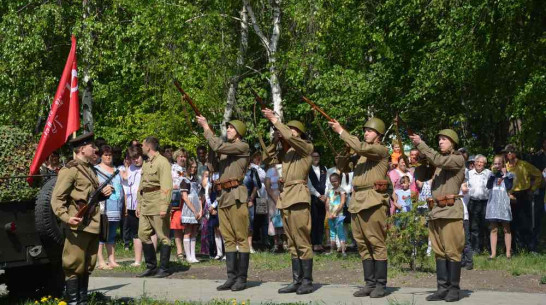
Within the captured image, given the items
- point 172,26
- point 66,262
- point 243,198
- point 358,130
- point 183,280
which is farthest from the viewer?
point 358,130

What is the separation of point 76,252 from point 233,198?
268 centimetres

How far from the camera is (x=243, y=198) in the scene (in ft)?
39.5

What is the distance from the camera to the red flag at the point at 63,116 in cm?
1132

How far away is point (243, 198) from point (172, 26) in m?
12.9

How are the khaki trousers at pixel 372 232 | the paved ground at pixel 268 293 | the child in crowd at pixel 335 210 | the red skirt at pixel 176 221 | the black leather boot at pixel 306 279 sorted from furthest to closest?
the child in crowd at pixel 335 210 → the red skirt at pixel 176 221 → the black leather boot at pixel 306 279 → the khaki trousers at pixel 372 232 → the paved ground at pixel 268 293

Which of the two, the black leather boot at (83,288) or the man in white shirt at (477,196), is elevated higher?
the man in white shirt at (477,196)

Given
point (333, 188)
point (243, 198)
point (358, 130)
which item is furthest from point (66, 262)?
point (358, 130)

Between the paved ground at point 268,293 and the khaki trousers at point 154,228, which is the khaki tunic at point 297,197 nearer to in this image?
the paved ground at point 268,293

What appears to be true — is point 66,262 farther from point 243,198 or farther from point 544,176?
point 544,176

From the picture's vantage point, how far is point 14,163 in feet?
35.2

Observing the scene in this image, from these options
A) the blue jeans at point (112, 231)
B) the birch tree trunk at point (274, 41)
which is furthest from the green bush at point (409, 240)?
the birch tree trunk at point (274, 41)

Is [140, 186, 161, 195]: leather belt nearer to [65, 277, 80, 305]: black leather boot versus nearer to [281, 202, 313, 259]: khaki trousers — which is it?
[281, 202, 313, 259]: khaki trousers

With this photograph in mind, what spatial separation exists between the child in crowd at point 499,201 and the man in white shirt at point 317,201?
301 centimetres

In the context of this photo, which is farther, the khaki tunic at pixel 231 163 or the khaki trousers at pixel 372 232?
the khaki tunic at pixel 231 163
